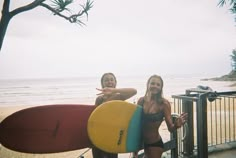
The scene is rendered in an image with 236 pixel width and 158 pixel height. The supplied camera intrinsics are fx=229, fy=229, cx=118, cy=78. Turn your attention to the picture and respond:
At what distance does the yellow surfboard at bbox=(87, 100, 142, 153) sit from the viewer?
85.0 inches

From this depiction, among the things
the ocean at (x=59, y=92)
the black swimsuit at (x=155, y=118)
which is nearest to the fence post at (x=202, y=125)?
the black swimsuit at (x=155, y=118)

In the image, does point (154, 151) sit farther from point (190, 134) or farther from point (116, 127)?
point (190, 134)

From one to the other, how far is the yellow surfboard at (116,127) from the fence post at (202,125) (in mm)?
584

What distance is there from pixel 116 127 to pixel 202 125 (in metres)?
0.83

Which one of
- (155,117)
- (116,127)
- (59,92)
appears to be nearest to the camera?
(155,117)

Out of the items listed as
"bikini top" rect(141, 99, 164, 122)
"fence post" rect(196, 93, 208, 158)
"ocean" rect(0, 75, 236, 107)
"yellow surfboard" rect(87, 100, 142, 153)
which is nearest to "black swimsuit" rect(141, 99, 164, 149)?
"bikini top" rect(141, 99, 164, 122)

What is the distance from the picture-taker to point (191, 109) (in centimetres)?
299

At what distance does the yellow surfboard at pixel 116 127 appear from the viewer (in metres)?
2.16

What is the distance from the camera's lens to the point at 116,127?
220 cm

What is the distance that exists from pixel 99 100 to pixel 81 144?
20.8 inches

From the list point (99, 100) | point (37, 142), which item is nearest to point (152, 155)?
point (99, 100)

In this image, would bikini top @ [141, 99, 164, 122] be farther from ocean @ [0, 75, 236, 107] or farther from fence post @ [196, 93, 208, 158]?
ocean @ [0, 75, 236, 107]

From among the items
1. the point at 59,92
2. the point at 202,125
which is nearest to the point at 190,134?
the point at 202,125

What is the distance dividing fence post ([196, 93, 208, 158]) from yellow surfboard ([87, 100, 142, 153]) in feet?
1.92
